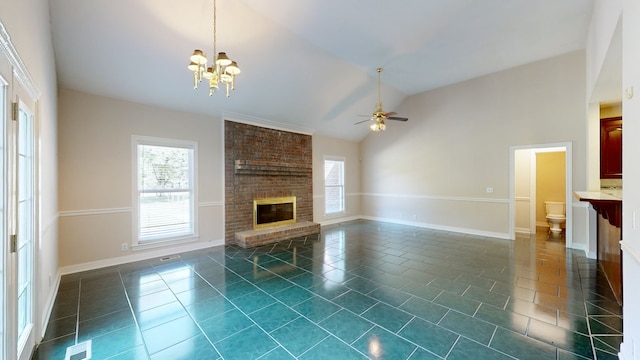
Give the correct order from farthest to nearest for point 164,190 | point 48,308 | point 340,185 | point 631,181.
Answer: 1. point 340,185
2. point 164,190
3. point 48,308
4. point 631,181

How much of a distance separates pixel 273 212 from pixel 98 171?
341 centimetres

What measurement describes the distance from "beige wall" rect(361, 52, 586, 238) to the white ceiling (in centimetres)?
55

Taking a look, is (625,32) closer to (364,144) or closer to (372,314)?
(372,314)

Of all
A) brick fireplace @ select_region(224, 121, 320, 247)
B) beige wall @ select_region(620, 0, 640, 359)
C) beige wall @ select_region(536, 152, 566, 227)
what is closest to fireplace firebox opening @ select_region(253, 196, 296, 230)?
brick fireplace @ select_region(224, 121, 320, 247)

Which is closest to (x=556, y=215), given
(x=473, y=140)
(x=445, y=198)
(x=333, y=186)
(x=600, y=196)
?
(x=445, y=198)

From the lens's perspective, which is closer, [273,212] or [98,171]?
[98,171]

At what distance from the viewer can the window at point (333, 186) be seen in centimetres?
783

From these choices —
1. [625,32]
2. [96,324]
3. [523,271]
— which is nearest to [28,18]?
[96,324]

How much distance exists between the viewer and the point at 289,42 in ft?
13.8

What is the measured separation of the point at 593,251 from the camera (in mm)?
4344

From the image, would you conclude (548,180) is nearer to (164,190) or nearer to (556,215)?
(556,215)

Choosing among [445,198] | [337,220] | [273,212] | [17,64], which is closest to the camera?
[17,64]

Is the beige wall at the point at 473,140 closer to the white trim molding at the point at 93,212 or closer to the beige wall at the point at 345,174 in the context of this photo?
the beige wall at the point at 345,174

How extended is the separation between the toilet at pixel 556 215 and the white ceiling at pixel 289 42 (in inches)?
140
